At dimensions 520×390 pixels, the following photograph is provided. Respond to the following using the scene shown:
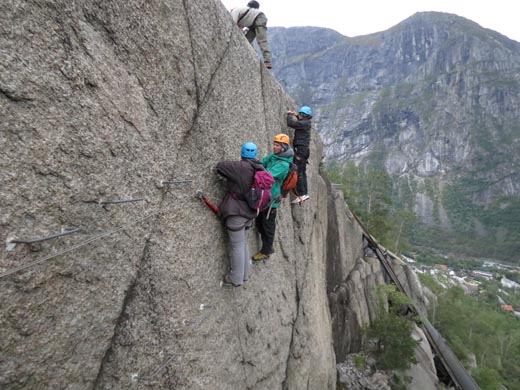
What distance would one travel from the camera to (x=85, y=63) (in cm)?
336

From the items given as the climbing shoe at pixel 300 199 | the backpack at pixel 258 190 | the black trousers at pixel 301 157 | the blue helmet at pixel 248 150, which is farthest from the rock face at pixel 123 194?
the climbing shoe at pixel 300 199

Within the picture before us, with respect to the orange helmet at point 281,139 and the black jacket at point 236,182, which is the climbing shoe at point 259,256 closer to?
the black jacket at point 236,182

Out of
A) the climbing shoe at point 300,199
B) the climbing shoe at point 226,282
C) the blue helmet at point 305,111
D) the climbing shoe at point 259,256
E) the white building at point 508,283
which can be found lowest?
the white building at point 508,283

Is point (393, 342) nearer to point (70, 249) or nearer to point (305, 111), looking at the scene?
point (305, 111)

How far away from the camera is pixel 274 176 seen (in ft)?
22.2

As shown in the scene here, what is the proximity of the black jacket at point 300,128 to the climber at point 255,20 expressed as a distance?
158 centimetres

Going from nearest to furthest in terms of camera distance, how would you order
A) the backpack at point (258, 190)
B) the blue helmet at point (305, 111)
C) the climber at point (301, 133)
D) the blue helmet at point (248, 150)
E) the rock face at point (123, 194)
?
the rock face at point (123, 194)
the backpack at point (258, 190)
the blue helmet at point (248, 150)
the blue helmet at point (305, 111)
the climber at point (301, 133)

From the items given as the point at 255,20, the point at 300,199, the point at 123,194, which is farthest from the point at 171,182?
the point at 255,20

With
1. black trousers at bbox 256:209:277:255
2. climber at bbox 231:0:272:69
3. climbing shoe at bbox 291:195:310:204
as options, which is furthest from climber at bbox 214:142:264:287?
climbing shoe at bbox 291:195:310:204

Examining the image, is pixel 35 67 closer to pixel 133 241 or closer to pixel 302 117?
pixel 133 241

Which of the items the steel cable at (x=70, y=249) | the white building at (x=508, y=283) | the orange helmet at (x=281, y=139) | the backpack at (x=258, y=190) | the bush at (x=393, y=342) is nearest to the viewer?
the steel cable at (x=70, y=249)

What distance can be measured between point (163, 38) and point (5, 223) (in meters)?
3.19

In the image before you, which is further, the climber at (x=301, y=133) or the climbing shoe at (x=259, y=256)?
the climber at (x=301, y=133)

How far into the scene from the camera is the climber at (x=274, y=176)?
6719 mm
